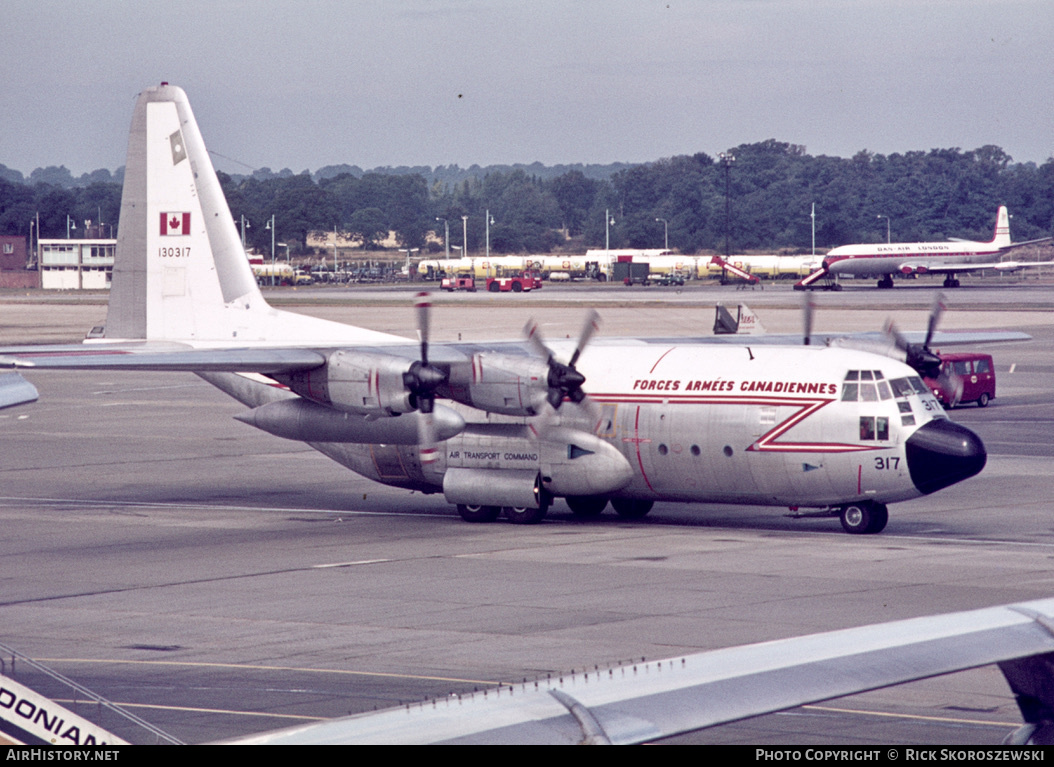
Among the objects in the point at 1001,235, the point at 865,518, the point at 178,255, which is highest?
the point at 1001,235

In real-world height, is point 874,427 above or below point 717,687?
below

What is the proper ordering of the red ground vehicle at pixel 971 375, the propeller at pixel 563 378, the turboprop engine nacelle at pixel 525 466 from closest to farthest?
the propeller at pixel 563 378 → the turboprop engine nacelle at pixel 525 466 → the red ground vehicle at pixel 971 375

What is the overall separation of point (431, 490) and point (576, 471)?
441 cm

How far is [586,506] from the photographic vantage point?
33125 millimetres

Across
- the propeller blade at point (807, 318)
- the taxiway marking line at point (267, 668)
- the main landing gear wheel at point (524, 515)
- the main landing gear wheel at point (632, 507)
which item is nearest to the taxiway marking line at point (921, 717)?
the taxiway marking line at point (267, 668)

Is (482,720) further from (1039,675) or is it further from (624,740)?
(1039,675)

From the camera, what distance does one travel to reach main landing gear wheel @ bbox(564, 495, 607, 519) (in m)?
32.9

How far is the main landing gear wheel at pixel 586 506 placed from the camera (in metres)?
32.9

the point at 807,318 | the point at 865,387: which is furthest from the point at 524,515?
the point at 807,318

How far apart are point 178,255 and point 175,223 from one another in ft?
2.90

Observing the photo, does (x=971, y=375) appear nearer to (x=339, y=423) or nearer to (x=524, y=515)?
(x=524, y=515)

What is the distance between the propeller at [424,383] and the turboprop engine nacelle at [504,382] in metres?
0.62

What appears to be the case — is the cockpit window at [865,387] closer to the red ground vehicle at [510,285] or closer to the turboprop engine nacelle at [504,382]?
the turboprop engine nacelle at [504,382]
